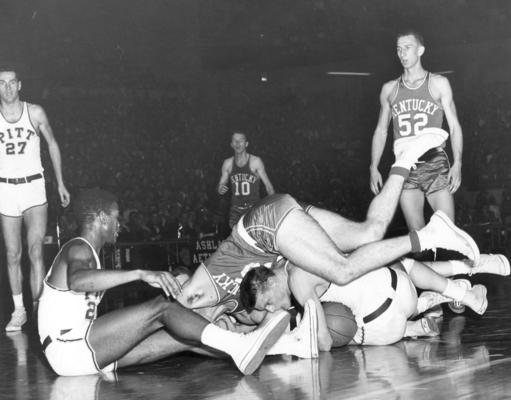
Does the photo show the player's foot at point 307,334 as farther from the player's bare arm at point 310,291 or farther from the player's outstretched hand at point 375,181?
the player's outstretched hand at point 375,181

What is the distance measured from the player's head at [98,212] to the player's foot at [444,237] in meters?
1.64

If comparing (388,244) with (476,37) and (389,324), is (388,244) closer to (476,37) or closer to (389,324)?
(389,324)

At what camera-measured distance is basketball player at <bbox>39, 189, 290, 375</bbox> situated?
13.3 feet

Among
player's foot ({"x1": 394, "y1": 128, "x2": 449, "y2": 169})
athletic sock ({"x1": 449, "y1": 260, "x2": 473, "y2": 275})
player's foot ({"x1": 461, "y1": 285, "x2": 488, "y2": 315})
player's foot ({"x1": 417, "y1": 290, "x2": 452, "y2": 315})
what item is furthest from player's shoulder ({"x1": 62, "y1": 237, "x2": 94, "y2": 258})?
athletic sock ({"x1": 449, "y1": 260, "x2": 473, "y2": 275})

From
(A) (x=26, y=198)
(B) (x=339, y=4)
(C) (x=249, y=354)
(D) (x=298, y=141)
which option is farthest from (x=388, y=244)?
(D) (x=298, y=141)

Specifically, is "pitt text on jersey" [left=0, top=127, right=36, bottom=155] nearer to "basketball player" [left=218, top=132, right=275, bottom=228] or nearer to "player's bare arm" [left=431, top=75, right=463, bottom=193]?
"player's bare arm" [left=431, top=75, right=463, bottom=193]

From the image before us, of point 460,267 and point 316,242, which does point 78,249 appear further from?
point 460,267

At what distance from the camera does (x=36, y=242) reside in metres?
6.66

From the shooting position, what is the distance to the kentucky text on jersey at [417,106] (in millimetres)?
6367

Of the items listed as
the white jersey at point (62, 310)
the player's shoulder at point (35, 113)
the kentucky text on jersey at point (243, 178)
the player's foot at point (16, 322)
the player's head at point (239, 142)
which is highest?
the player's shoulder at point (35, 113)

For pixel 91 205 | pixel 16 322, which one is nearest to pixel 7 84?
pixel 16 322

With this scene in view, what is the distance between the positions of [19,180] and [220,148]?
45.3 feet

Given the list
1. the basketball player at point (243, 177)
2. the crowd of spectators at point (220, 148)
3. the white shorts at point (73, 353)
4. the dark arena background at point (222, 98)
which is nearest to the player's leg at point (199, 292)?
the white shorts at point (73, 353)

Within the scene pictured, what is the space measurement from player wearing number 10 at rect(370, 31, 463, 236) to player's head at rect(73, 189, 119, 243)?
2488mm
